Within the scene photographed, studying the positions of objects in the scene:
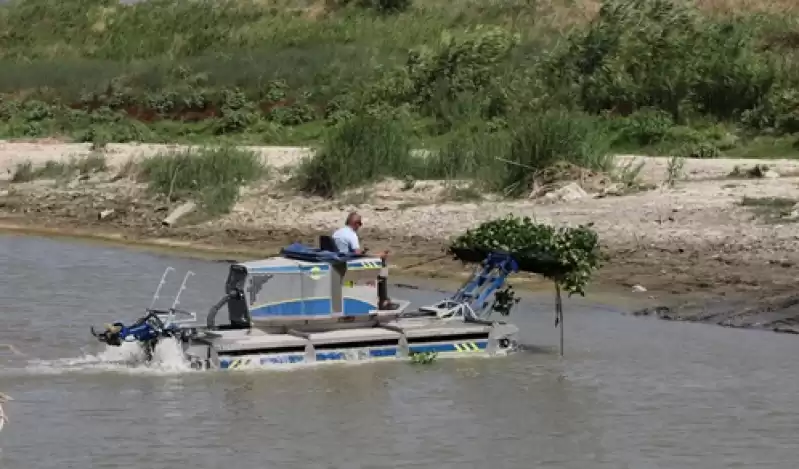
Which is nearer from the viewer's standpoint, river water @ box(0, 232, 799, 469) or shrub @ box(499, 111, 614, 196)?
river water @ box(0, 232, 799, 469)

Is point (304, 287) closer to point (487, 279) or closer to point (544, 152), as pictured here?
point (487, 279)

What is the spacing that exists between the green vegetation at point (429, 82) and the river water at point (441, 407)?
29.5 ft

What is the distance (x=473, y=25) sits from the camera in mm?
45062

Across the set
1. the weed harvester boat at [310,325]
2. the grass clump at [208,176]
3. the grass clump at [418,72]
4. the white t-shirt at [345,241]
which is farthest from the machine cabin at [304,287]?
the grass clump at [208,176]

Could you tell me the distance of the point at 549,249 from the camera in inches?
588

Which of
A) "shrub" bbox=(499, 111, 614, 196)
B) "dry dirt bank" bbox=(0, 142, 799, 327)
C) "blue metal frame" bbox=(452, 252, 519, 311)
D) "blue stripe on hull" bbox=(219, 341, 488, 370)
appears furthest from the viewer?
"shrub" bbox=(499, 111, 614, 196)

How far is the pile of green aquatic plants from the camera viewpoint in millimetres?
14875

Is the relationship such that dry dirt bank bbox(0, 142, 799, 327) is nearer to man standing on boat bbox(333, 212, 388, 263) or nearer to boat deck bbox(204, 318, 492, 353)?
A: boat deck bbox(204, 318, 492, 353)

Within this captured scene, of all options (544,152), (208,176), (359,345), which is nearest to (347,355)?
(359,345)

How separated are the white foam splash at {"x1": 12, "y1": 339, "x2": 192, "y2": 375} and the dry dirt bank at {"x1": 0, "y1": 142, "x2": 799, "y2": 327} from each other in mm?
5956

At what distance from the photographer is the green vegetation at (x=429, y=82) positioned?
85.4 ft

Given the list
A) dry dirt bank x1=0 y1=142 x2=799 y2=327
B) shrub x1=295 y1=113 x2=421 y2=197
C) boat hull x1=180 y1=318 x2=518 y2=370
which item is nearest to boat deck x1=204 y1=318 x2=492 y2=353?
boat hull x1=180 y1=318 x2=518 y2=370

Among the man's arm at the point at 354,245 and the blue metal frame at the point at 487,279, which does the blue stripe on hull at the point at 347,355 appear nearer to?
the blue metal frame at the point at 487,279

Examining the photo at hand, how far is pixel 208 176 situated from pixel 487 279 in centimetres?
1213
